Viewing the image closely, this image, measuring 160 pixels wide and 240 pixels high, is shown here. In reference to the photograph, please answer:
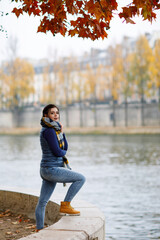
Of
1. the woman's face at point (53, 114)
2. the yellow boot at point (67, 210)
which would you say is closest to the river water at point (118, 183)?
the yellow boot at point (67, 210)

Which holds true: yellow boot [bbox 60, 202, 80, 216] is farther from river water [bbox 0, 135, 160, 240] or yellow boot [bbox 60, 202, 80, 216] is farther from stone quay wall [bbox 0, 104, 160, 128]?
stone quay wall [bbox 0, 104, 160, 128]

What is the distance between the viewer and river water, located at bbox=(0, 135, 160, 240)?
836cm

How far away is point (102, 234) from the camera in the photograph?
439 cm

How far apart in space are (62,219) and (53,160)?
1.85ft

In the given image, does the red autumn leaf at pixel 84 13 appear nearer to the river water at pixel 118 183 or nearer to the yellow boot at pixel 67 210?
the yellow boot at pixel 67 210

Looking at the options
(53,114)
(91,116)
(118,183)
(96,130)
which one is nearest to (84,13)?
(53,114)

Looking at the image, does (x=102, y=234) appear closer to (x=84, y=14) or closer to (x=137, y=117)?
(x=84, y=14)

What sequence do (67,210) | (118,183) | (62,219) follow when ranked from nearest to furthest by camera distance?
(62,219), (67,210), (118,183)

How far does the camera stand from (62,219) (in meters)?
4.57

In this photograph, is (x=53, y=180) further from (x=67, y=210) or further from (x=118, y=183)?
(x=118, y=183)

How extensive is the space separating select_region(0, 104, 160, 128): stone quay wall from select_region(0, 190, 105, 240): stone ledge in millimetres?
44355

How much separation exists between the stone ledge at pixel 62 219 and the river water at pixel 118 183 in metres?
2.12

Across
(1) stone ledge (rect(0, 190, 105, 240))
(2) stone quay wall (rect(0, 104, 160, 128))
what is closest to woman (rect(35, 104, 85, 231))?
(1) stone ledge (rect(0, 190, 105, 240))

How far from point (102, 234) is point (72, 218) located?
15.0 inches
